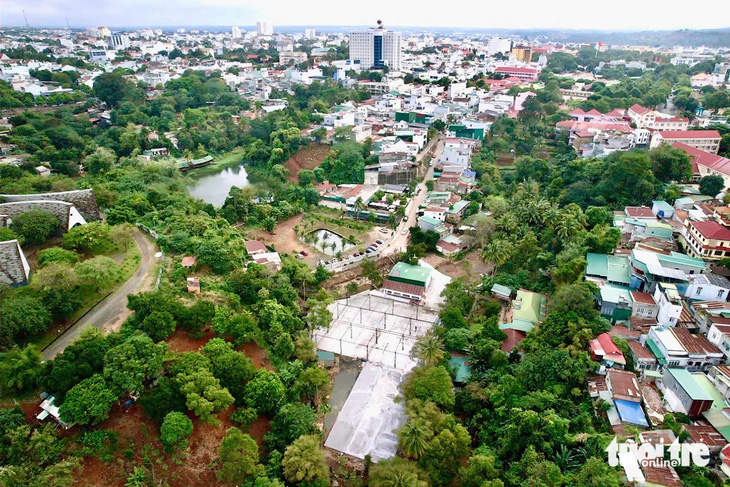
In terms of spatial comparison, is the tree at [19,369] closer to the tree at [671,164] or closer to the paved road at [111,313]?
the paved road at [111,313]

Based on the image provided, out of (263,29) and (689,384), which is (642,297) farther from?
(263,29)

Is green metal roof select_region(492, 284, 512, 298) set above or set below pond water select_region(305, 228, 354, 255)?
above

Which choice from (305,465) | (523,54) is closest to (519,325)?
(305,465)

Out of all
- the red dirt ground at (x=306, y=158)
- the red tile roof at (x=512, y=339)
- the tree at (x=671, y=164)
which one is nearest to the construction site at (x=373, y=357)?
the red tile roof at (x=512, y=339)

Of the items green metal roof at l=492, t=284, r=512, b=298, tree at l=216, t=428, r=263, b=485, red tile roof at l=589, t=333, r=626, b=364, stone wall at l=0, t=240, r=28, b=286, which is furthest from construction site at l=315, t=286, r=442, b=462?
stone wall at l=0, t=240, r=28, b=286

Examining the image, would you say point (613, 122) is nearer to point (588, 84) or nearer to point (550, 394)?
point (588, 84)

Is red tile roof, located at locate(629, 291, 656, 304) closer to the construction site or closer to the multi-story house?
the multi-story house
